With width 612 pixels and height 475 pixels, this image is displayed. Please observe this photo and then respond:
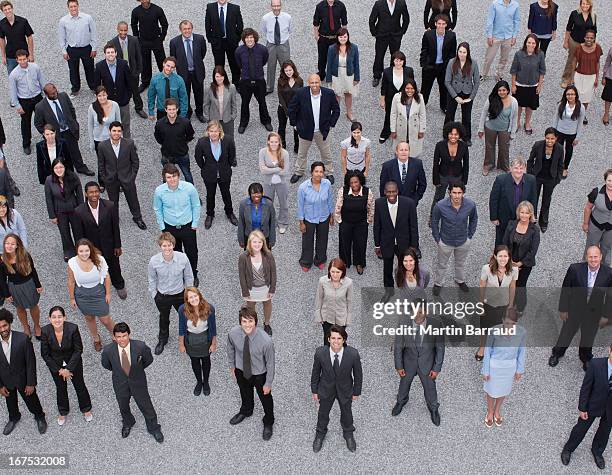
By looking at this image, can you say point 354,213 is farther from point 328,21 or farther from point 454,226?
point 328,21

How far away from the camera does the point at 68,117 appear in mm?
15250

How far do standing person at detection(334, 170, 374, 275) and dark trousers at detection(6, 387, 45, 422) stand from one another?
175 inches

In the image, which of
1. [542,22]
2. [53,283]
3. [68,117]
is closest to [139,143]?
[68,117]

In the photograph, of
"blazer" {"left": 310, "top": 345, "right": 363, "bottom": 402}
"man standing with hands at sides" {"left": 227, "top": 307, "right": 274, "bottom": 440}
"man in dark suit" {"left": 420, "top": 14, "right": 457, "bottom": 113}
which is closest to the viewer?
"blazer" {"left": 310, "top": 345, "right": 363, "bottom": 402}

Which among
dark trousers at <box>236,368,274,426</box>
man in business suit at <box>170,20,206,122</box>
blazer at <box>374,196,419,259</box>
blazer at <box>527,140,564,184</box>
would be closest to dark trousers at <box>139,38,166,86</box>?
man in business suit at <box>170,20,206,122</box>

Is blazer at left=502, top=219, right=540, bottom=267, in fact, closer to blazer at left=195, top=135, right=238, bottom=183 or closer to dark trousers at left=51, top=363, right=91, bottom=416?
blazer at left=195, top=135, right=238, bottom=183

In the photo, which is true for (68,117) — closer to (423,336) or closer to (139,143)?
(139,143)

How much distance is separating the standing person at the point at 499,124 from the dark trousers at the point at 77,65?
259 inches

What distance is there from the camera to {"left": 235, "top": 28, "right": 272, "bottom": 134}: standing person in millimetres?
16125

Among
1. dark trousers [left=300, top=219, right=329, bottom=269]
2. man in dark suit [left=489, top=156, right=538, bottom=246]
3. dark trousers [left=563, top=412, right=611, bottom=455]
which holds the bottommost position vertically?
dark trousers [left=563, top=412, right=611, bottom=455]

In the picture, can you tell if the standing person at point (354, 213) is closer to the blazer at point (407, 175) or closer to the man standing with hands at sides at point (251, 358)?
the blazer at point (407, 175)

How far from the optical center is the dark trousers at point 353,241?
544 inches

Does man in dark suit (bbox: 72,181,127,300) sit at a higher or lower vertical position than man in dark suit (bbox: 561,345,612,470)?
higher

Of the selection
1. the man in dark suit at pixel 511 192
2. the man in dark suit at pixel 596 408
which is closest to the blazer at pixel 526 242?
the man in dark suit at pixel 511 192
